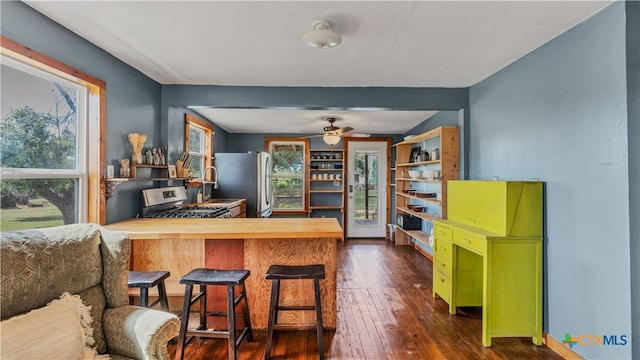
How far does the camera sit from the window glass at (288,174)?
6789mm

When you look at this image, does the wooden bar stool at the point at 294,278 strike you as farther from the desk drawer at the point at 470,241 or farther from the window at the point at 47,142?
the window at the point at 47,142

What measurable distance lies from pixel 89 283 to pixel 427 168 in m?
4.56

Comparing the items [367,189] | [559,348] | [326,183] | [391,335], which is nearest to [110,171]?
[391,335]

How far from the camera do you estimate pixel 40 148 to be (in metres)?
2.13

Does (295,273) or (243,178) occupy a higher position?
(243,178)

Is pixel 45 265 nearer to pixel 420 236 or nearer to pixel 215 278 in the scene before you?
pixel 215 278

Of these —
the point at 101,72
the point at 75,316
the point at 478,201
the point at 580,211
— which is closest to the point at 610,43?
the point at 580,211

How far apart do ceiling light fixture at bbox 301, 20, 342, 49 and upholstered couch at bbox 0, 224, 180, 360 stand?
1.65m

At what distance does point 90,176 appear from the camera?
2.55 metres

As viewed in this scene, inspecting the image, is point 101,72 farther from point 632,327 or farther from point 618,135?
point 632,327

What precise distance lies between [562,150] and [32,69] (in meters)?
3.68

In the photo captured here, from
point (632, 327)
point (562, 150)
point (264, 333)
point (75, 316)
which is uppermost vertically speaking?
point (562, 150)

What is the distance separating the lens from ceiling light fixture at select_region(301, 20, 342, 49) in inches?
80.4

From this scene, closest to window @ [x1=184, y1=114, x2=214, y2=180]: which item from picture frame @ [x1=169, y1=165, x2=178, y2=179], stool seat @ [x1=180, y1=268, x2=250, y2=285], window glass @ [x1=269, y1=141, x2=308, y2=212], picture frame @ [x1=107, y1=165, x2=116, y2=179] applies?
picture frame @ [x1=169, y1=165, x2=178, y2=179]
